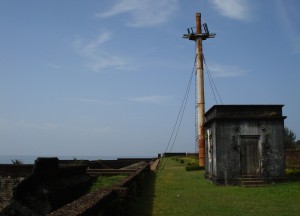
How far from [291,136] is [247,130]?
132 feet

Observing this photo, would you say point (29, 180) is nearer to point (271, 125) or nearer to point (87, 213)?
point (87, 213)

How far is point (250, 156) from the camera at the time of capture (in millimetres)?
21031

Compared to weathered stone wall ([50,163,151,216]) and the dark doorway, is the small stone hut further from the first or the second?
weathered stone wall ([50,163,151,216])

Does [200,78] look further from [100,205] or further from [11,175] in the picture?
[100,205]

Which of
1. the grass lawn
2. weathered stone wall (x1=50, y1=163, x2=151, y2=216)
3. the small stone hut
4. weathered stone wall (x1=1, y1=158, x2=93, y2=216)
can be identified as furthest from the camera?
the small stone hut

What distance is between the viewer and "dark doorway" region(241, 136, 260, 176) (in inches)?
824

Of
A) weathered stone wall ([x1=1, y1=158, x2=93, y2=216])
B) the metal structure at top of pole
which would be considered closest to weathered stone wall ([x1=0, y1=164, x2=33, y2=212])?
weathered stone wall ([x1=1, y1=158, x2=93, y2=216])

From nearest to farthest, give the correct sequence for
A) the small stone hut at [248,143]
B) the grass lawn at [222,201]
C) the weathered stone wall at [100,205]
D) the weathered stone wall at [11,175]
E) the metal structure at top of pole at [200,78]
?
the weathered stone wall at [100,205]
the grass lawn at [222,201]
the small stone hut at [248,143]
the weathered stone wall at [11,175]
the metal structure at top of pole at [200,78]

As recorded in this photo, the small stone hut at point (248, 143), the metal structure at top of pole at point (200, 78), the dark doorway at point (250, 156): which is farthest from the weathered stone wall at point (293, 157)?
the dark doorway at point (250, 156)

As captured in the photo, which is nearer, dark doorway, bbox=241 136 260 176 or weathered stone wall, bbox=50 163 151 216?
weathered stone wall, bbox=50 163 151 216

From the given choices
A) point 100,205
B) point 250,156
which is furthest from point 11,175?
point 100,205

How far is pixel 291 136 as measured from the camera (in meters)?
58.2

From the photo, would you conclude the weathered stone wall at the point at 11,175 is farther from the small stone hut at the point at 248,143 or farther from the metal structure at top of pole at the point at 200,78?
the metal structure at top of pole at the point at 200,78

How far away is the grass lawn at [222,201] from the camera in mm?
12281
